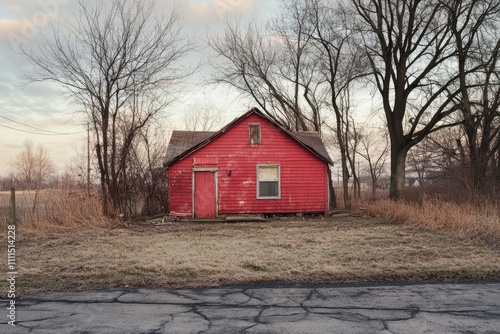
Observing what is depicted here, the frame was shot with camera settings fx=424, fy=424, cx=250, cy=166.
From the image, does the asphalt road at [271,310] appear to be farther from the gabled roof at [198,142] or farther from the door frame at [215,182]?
the gabled roof at [198,142]

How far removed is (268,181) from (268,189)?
0.36 meters

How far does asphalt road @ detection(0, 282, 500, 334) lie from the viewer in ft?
15.0

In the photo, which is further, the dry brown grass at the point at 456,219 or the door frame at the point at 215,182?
the door frame at the point at 215,182

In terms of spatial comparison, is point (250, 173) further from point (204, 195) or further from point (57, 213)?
point (57, 213)

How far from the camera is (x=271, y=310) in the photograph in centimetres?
521

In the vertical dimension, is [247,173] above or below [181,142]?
below

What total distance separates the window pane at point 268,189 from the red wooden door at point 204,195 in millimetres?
2155

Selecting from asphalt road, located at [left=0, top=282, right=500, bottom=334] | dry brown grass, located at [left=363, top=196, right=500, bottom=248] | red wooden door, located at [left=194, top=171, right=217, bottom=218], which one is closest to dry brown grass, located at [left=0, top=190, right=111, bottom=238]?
red wooden door, located at [left=194, top=171, right=217, bottom=218]

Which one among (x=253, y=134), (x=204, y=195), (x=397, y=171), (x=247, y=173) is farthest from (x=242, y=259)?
(x=397, y=171)

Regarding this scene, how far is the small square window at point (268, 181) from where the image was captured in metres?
19.1

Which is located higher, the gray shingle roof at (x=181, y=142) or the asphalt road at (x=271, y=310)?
the gray shingle roof at (x=181, y=142)

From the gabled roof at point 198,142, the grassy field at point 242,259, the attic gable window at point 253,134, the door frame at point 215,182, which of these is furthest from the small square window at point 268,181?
the grassy field at point 242,259

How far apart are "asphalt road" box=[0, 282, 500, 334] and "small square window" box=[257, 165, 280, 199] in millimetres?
12688

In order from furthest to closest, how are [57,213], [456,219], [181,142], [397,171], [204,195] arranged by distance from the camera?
[397,171] → [181,142] → [204,195] → [57,213] → [456,219]
